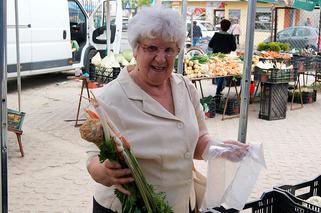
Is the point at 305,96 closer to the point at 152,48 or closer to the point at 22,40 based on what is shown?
the point at 22,40

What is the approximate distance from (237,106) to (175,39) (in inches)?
271

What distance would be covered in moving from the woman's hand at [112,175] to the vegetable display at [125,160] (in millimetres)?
18

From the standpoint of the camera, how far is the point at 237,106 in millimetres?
8797

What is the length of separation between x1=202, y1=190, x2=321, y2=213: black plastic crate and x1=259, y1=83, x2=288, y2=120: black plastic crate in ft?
19.7

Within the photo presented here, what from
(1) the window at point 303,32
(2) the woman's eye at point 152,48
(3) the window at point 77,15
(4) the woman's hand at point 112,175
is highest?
(3) the window at point 77,15

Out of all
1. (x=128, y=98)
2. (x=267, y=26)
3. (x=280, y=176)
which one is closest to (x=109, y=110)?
(x=128, y=98)

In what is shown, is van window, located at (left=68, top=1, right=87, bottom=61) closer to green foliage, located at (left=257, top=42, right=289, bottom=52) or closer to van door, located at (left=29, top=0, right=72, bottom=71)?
van door, located at (left=29, top=0, right=72, bottom=71)

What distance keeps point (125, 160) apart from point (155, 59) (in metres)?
0.49

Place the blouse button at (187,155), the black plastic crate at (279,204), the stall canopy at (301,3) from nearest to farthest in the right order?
the blouse button at (187,155) → the black plastic crate at (279,204) → the stall canopy at (301,3)

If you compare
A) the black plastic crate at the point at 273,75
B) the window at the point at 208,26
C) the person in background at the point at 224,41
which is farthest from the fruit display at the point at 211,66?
the window at the point at 208,26

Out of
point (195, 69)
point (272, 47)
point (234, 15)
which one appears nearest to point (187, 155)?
point (195, 69)

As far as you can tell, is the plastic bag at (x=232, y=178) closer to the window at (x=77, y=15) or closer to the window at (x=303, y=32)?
the window at (x=77, y=15)

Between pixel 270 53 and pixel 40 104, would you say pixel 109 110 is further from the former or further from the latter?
pixel 270 53

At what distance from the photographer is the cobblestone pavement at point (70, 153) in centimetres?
475
